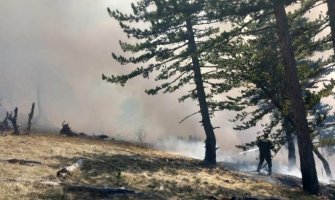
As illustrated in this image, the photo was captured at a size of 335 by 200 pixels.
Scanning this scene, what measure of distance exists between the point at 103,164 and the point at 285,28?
815 cm

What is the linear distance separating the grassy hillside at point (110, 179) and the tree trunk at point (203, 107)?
3.63 m

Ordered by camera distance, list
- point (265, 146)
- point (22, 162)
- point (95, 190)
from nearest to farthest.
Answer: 1. point (95, 190)
2. point (22, 162)
3. point (265, 146)

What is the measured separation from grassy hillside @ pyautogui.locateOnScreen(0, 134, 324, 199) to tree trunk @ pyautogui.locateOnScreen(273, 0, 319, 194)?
833 millimetres

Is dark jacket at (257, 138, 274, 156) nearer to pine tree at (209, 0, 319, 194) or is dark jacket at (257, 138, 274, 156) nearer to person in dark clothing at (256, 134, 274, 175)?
person in dark clothing at (256, 134, 274, 175)

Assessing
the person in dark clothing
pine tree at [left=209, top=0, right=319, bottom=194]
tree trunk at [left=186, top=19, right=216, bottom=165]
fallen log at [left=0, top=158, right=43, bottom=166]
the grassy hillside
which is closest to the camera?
the grassy hillside

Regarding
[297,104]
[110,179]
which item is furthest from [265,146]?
[110,179]

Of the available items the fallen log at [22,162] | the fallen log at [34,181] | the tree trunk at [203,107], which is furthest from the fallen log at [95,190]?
the tree trunk at [203,107]

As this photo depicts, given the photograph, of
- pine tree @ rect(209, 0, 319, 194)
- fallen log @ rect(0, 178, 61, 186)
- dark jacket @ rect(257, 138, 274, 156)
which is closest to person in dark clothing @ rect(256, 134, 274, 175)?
dark jacket @ rect(257, 138, 274, 156)

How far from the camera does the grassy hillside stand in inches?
354

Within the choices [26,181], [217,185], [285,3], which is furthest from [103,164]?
[285,3]

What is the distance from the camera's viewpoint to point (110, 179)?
11.6 metres

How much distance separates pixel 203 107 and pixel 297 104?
7.46m

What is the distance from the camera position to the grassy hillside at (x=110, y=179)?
8992mm

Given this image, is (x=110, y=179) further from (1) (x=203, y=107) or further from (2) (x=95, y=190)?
(1) (x=203, y=107)
